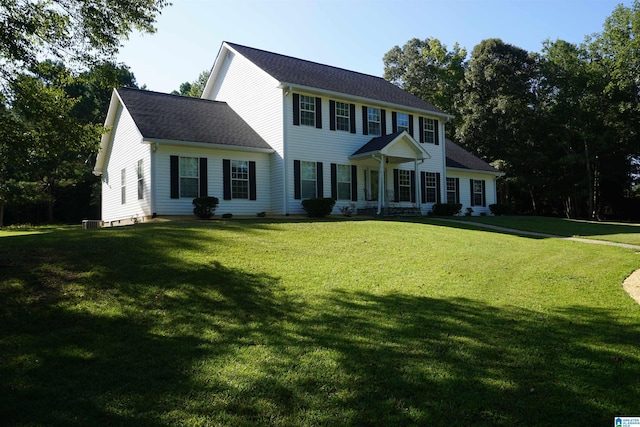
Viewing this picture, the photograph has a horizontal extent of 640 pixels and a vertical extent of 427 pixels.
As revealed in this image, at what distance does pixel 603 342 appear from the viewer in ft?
19.2

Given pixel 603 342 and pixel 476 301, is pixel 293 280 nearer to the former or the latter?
pixel 476 301

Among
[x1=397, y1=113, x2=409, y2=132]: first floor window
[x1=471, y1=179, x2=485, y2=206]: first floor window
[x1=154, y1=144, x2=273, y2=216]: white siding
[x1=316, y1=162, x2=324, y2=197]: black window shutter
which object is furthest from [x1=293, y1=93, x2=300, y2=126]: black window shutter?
[x1=471, y1=179, x2=485, y2=206]: first floor window

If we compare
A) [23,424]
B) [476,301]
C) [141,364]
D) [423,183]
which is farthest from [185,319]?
[423,183]

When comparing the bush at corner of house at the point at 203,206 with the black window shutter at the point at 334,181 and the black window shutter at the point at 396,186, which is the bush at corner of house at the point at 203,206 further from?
the black window shutter at the point at 396,186

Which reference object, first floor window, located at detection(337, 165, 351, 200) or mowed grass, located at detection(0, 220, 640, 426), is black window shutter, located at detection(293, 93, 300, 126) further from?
mowed grass, located at detection(0, 220, 640, 426)

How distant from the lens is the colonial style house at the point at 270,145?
18078mm

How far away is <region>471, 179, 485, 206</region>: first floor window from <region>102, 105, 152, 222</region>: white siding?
61.7 feet

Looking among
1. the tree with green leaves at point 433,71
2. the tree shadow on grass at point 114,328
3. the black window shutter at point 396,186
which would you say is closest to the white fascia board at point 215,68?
the black window shutter at point 396,186

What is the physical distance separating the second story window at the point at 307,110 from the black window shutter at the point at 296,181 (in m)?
1.90

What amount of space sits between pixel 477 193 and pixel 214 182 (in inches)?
670

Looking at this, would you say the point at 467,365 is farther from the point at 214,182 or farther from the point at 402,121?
the point at 402,121

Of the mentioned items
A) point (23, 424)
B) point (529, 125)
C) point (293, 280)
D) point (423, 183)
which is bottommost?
point (23, 424)

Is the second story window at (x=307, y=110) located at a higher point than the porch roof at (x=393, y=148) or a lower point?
higher

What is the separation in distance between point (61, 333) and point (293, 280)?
3692 millimetres
